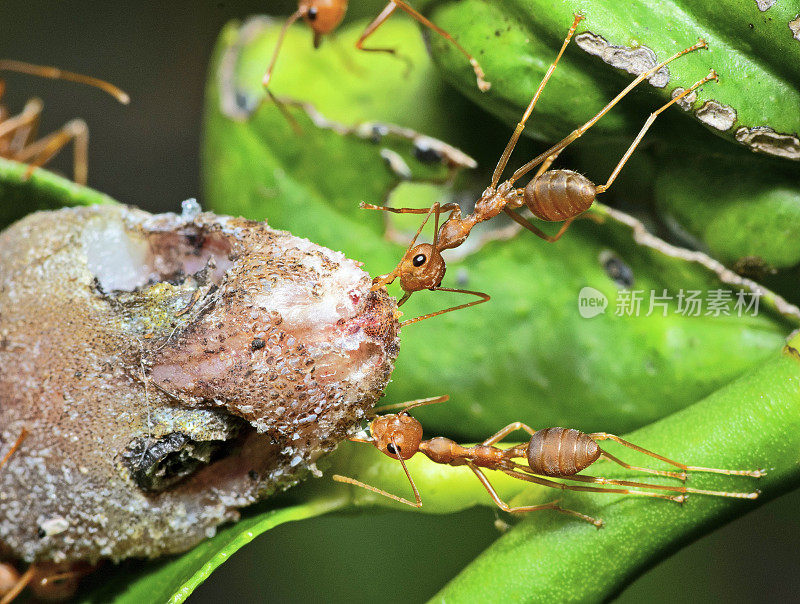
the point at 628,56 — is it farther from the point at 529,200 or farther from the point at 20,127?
the point at 20,127

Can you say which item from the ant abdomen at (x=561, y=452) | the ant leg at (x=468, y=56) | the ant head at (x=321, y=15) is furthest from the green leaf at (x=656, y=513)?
the ant head at (x=321, y=15)

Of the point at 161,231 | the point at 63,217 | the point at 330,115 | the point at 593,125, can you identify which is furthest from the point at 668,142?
the point at 63,217

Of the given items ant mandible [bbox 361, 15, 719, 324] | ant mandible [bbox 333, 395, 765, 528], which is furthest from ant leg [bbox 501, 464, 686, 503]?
ant mandible [bbox 361, 15, 719, 324]

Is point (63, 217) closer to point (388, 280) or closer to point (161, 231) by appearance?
point (161, 231)

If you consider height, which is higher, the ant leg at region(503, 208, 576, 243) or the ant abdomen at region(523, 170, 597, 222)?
the ant abdomen at region(523, 170, 597, 222)

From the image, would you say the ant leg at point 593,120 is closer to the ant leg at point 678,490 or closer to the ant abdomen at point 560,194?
the ant abdomen at point 560,194

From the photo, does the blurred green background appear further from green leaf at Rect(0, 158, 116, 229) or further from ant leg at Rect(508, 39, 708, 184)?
ant leg at Rect(508, 39, 708, 184)
